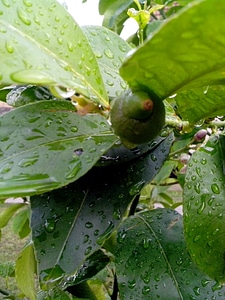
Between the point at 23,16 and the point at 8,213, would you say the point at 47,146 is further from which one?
the point at 8,213

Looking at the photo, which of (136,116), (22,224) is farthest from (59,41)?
(22,224)

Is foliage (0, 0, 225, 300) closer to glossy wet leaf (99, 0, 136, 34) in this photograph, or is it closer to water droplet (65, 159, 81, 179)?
water droplet (65, 159, 81, 179)

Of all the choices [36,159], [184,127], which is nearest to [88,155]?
[36,159]

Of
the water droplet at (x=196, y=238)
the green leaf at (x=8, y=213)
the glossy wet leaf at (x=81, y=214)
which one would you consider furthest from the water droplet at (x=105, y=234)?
the green leaf at (x=8, y=213)

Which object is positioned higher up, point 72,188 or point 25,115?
point 25,115

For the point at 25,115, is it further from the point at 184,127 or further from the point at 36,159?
the point at 184,127

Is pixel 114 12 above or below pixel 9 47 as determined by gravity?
below

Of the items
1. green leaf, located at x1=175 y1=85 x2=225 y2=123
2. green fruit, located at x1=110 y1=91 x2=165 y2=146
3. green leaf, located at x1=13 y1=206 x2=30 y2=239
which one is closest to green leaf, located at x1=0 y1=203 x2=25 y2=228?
green leaf, located at x1=13 y1=206 x2=30 y2=239
